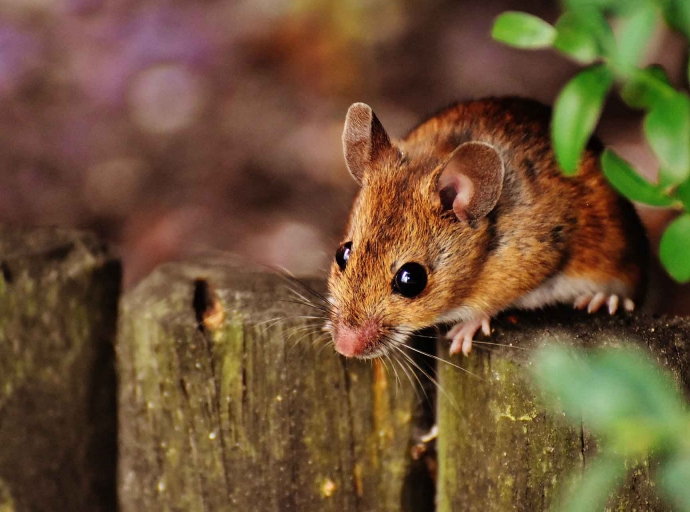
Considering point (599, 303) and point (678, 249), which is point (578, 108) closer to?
point (678, 249)

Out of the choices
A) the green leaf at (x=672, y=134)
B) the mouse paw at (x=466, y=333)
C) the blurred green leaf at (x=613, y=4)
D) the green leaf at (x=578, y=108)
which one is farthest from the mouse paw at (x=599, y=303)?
the blurred green leaf at (x=613, y=4)

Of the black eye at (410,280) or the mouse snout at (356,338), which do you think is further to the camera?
the black eye at (410,280)

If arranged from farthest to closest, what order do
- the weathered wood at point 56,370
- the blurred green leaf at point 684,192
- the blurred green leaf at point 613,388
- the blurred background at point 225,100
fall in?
the blurred background at point 225,100, the weathered wood at point 56,370, the blurred green leaf at point 684,192, the blurred green leaf at point 613,388

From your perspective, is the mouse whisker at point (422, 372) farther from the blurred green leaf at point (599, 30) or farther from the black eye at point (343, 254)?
the blurred green leaf at point (599, 30)

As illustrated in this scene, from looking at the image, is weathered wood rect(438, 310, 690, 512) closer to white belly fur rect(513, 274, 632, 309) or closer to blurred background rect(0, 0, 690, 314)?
white belly fur rect(513, 274, 632, 309)

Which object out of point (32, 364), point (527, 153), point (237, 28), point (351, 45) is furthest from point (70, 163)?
point (527, 153)

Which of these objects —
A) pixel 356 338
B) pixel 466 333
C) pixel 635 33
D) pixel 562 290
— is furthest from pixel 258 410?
pixel 635 33

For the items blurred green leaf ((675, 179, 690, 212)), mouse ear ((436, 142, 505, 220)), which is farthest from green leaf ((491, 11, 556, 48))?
mouse ear ((436, 142, 505, 220))
